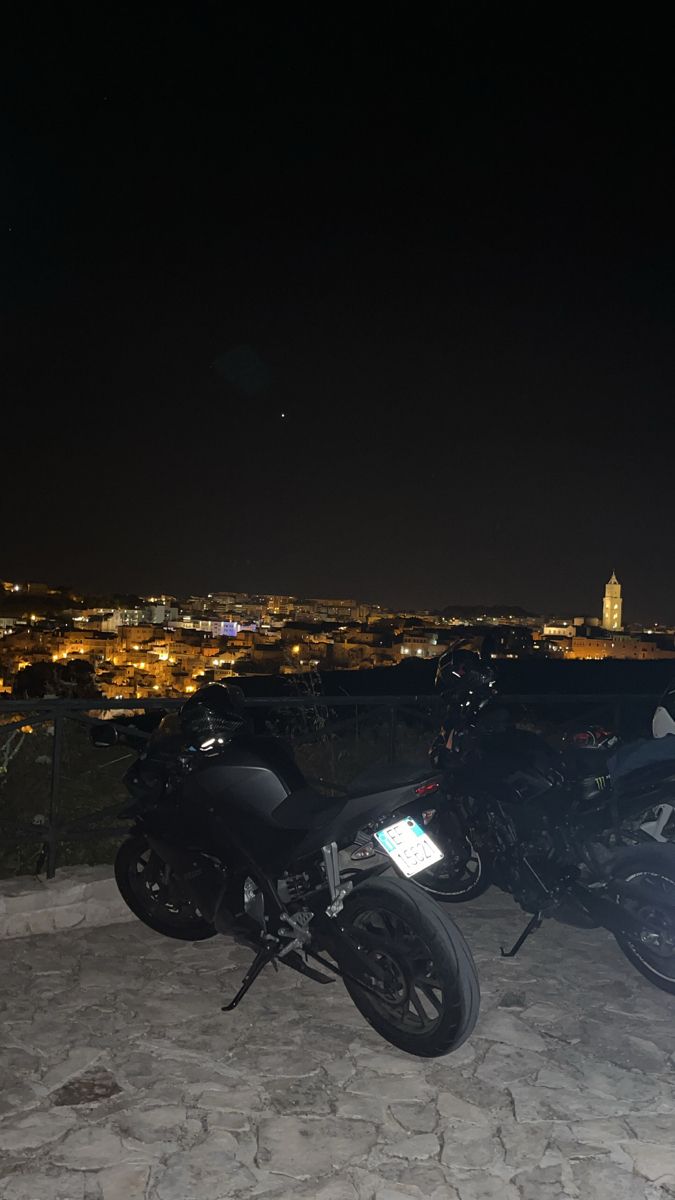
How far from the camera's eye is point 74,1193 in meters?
2.96

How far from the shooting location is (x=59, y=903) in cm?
537

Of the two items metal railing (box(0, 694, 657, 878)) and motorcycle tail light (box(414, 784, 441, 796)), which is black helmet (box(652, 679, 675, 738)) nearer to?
metal railing (box(0, 694, 657, 878))

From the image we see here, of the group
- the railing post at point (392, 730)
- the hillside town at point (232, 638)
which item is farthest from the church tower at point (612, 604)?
the railing post at point (392, 730)

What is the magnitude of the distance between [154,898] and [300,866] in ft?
4.50

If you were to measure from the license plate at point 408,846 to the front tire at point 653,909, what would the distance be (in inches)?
43.8

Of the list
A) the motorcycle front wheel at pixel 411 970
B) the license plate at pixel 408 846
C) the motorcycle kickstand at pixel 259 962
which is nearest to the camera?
the motorcycle front wheel at pixel 411 970

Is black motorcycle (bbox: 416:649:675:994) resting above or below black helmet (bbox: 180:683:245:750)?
below

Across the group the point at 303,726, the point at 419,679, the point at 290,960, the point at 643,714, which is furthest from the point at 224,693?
the point at 419,679

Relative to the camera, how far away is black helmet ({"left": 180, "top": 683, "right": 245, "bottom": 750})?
454cm

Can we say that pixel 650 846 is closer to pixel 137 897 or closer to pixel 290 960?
pixel 290 960

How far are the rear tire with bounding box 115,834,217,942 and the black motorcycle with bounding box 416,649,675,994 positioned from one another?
1.42m

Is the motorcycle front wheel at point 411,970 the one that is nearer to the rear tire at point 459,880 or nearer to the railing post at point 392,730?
the rear tire at point 459,880

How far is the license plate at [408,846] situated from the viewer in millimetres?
3922

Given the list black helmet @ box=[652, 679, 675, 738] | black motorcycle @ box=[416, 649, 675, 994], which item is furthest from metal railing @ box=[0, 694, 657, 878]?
black helmet @ box=[652, 679, 675, 738]
